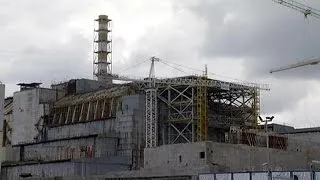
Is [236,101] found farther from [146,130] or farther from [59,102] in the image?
[59,102]

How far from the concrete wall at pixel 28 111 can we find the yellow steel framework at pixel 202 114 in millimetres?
36074

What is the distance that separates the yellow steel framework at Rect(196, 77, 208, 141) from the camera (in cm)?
10950

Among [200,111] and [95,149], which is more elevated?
[200,111]

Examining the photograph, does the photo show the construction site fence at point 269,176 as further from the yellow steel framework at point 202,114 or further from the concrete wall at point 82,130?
the concrete wall at point 82,130

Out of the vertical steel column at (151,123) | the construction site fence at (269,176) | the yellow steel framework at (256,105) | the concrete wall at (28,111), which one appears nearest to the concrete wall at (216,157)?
the vertical steel column at (151,123)

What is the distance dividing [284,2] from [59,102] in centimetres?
4880

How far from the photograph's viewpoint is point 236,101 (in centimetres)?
12100

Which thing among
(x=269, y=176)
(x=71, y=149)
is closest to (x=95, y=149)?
(x=71, y=149)

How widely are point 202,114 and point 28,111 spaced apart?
41.3 m

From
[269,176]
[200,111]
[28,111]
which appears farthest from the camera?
[28,111]

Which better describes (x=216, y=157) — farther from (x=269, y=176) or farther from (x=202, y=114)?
(x=269, y=176)

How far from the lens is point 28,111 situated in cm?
13275

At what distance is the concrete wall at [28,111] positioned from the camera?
430ft

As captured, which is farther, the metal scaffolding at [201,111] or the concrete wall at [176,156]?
the metal scaffolding at [201,111]
